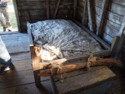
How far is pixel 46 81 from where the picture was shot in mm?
2234

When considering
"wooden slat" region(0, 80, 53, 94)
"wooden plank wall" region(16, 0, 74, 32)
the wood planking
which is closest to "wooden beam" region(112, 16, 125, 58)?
"wooden slat" region(0, 80, 53, 94)

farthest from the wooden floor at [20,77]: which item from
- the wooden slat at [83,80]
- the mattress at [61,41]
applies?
the wooden slat at [83,80]

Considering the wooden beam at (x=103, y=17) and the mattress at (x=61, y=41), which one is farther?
the wooden beam at (x=103, y=17)

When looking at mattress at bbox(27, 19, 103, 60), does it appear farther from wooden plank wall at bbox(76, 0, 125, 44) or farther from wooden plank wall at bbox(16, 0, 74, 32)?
wooden plank wall at bbox(16, 0, 74, 32)

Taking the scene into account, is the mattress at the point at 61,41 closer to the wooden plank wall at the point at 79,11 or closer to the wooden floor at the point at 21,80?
the wooden floor at the point at 21,80

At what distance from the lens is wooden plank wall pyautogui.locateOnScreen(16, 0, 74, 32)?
3.55 m

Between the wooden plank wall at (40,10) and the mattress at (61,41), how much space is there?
2.29 ft

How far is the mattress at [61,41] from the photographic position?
7.07 ft

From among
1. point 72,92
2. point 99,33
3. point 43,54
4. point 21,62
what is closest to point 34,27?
point 21,62

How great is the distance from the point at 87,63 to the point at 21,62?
142 centimetres

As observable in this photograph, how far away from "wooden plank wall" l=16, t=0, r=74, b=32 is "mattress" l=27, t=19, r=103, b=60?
697mm

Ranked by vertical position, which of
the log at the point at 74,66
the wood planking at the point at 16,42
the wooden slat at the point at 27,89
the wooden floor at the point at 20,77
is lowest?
the wooden slat at the point at 27,89

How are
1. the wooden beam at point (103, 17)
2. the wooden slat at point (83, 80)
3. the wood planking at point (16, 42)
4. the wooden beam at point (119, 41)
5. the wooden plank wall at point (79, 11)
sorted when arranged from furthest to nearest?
the wooden plank wall at point (79, 11), the wood planking at point (16, 42), the wooden beam at point (103, 17), the wooden beam at point (119, 41), the wooden slat at point (83, 80)

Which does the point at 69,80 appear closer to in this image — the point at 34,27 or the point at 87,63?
the point at 87,63
